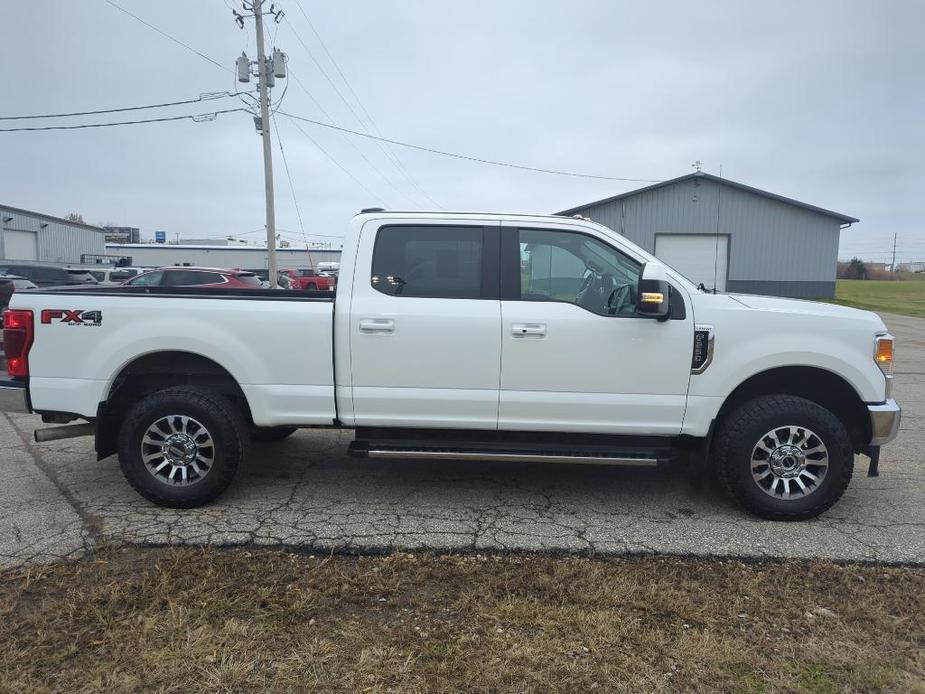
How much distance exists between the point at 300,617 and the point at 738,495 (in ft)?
9.74

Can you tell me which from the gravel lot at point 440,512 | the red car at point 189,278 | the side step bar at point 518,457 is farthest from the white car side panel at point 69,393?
the red car at point 189,278

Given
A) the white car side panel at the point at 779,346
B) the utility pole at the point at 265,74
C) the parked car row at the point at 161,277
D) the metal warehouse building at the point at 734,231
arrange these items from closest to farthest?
the white car side panel at the point at 779,346 → the parked car row at the point at 161,277 → the utility pole at the point at 265,74 → the metal warehouse building at the point at 734,231

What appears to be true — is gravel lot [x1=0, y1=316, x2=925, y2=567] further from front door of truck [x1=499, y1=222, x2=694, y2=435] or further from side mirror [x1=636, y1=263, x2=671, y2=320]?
side mirror [x1=636, y1=263, x2=671, y2=320]

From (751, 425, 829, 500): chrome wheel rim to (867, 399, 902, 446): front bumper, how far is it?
37 cm

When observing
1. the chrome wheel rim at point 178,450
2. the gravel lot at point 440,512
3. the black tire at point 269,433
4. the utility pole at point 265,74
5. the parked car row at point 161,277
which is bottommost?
the gravel lot at point 440,512

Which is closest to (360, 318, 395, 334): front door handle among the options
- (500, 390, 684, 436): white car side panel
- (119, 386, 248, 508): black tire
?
(500, 390, 684, 436): white car side panel

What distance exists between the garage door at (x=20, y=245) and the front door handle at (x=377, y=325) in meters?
43.4

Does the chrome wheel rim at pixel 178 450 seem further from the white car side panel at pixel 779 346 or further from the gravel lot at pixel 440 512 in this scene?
the white car side panel at pixel 779 346

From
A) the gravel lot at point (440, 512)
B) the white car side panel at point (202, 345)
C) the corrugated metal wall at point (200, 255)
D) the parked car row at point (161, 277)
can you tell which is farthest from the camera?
the corrugated metal wall at point (200, 255)

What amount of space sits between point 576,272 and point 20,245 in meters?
46.1

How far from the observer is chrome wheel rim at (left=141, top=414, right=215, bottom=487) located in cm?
462

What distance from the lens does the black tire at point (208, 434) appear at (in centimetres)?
459

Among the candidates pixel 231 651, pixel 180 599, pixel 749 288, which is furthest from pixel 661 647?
pixel 749 288

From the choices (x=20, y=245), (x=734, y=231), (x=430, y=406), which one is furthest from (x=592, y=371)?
(x=20, y=245)
